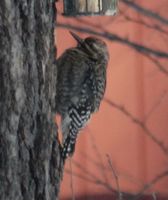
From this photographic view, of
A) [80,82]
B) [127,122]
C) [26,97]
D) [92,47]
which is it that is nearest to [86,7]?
[92,47]

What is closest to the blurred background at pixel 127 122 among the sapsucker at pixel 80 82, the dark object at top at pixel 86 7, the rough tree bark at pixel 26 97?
the sapsucker at pixel 80 82

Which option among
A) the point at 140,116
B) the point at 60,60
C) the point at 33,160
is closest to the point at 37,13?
the point at 33,160

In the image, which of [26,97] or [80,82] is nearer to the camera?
[26,97]

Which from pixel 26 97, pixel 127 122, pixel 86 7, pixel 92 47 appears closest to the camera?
pixel 26 97

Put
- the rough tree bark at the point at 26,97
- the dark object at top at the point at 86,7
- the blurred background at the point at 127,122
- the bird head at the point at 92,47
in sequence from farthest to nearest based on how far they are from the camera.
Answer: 1. the blurred background at the point at 127,122
2. the bird head at the point at 92,47
3. the dark object at top at the point at 86,7
4. the rough tree bark at the point at 26,97

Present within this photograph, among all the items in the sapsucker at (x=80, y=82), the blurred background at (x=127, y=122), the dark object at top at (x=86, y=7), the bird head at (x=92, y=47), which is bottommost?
the blurred background at (x=127, y=122)

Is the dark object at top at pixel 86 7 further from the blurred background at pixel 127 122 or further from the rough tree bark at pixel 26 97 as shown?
the blurred background at pixel 127 122

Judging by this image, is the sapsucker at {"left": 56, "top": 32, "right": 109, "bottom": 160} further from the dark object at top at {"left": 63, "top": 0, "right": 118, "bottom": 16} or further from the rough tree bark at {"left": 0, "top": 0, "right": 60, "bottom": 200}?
the rough tree bark at {"left": 0, "top": 0, "right": 60, "bottom": 200}

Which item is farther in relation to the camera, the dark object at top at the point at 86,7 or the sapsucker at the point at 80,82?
the sapsucker at the point at 80,82

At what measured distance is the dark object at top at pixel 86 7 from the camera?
388 cm

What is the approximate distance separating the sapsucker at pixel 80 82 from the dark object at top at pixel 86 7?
51 centimetres

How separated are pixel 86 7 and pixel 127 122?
297 centimetres

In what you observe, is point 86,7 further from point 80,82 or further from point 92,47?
point 80,82

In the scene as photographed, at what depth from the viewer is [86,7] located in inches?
153
